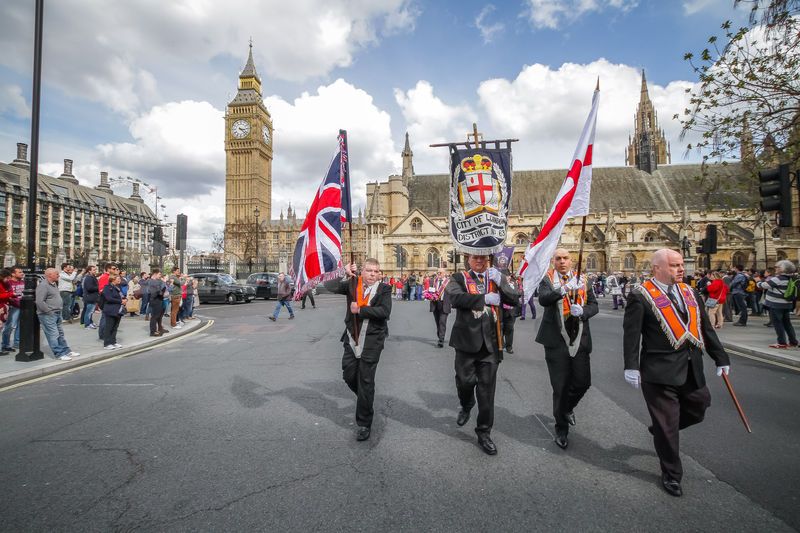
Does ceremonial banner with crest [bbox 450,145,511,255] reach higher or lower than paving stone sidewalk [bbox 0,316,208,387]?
higher

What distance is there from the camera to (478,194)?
5.43 m

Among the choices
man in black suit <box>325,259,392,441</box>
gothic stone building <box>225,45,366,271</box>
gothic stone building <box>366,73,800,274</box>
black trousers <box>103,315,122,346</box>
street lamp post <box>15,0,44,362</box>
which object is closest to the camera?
man in black suit <box>325,259,392,441</box>

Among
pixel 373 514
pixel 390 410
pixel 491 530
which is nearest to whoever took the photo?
pixel 491 530

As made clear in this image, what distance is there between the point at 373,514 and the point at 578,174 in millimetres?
3783

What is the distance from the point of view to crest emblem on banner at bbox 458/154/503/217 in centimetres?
536

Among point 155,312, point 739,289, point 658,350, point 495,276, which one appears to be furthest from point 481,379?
point 739,289

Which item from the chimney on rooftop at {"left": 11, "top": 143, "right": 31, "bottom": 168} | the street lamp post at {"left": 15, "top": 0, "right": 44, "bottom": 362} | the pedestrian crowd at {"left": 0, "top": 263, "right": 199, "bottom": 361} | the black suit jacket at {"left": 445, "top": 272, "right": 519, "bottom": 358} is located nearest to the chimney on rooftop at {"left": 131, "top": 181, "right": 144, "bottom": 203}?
the chimney on rooftop at {"left": 11, "top": 143, "right": 31, "bottom": 168}

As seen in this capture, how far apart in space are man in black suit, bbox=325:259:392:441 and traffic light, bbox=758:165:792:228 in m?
6.80

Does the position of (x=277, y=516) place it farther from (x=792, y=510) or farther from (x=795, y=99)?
(x=795, y=99)

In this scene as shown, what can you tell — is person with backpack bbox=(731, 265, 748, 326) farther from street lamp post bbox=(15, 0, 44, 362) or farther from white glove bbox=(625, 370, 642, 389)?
street lamp post bbox=(15, 0, 44, 362)

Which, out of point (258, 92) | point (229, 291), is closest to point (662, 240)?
point (229, 291)

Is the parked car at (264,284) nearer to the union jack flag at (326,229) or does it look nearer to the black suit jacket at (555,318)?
the union jack flag at (326,229)

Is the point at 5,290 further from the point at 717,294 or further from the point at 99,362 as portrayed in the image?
the point at 717,294

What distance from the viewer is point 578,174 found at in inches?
179
